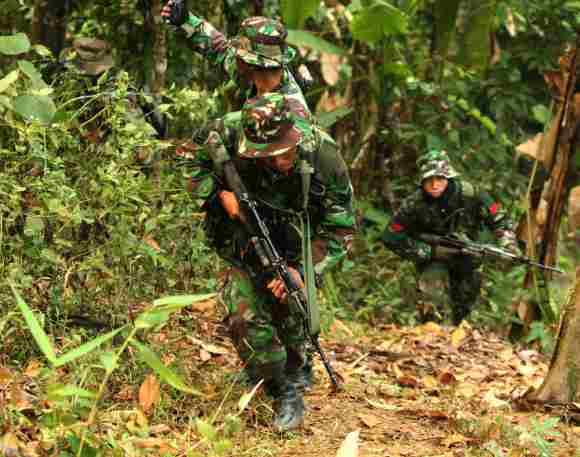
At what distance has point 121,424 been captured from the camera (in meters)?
3.79

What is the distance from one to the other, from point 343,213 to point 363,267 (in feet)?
17.0

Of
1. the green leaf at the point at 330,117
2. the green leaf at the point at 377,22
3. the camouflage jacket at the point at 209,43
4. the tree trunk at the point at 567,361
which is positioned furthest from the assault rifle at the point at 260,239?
the green leaf at the point at 330,117

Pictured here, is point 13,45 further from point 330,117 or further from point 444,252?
point 444,252

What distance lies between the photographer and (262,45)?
5113 mm

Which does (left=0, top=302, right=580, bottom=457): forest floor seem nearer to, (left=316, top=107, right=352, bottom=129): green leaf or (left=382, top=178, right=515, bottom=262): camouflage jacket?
(left=382, top=178, right=515, bottom=262): camouflage jacket

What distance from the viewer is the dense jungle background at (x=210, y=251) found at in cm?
407

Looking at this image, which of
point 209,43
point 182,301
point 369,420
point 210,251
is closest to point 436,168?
point 209,43

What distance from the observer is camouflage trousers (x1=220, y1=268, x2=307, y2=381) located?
4.64 m

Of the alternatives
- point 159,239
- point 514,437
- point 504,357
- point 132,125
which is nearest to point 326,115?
point 504,357

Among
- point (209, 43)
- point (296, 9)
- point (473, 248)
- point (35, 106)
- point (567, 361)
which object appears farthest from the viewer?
point (473, 248)

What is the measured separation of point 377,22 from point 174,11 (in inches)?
109

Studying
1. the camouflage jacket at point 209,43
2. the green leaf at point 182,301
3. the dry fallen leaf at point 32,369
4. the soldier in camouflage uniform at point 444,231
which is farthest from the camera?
the soldier in camouflage uniform at point 444,231

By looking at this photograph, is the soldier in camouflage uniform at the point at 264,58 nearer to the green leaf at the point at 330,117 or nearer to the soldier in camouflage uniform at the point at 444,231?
the green leaf at the point at 330,117

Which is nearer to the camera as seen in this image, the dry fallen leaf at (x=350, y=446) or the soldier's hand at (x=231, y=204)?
the dry fallen leaf at (x=350, y=446)
